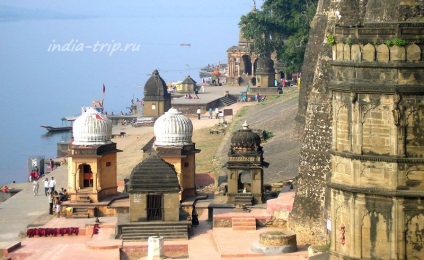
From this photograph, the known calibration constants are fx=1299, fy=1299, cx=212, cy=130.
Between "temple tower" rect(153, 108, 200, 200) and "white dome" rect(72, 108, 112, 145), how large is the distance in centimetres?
163

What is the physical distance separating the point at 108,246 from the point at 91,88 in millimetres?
96769

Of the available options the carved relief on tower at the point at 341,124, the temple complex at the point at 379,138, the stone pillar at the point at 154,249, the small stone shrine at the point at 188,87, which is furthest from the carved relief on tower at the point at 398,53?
the small stone shrine at the point at 188,87

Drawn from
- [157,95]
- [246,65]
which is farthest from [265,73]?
[246,65]

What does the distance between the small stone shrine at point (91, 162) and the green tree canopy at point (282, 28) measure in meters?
30.7

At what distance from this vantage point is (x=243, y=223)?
3388cm

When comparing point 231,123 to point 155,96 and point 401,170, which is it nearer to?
point 155,96

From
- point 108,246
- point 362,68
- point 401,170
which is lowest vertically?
point 108,246

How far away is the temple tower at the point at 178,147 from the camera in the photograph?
3847cm

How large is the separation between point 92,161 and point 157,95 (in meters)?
33.7

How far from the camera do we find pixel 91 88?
422ft

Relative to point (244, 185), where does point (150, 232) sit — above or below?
below

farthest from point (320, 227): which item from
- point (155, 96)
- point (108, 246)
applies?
point (155, 96)

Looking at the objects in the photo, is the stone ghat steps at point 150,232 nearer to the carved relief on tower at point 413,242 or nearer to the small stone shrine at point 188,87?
the carved relief on tower at point 413,242

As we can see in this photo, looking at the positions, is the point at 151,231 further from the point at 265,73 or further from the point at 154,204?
Result: the point at 265,73
